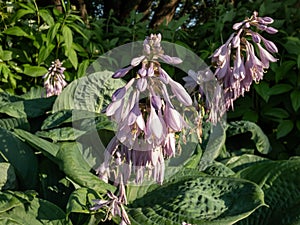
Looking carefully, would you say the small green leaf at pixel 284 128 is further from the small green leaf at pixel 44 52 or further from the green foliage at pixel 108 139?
the small green leaf at pixel 44 52

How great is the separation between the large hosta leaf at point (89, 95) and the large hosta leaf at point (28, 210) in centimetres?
83

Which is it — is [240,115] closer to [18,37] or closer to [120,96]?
[18,37]

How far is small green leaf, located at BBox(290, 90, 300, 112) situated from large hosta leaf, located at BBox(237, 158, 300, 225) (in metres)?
1.25

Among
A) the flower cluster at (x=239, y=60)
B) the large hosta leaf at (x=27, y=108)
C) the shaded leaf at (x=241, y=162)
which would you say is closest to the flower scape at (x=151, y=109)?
the flower cluster at (x=239, y=60)

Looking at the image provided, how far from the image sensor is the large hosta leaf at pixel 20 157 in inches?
77.6

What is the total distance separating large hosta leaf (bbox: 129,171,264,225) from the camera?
1428 mm

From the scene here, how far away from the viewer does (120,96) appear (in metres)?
1.16

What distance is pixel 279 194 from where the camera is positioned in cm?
187

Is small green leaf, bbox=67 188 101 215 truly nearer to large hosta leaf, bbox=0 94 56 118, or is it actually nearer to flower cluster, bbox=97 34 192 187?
flower cluster, bbox=97 34 192 187

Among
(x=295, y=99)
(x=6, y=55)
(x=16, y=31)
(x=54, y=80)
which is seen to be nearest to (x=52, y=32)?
(x=16, y=31)

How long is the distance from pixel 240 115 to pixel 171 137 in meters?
2.28

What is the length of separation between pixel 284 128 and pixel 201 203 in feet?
6.27

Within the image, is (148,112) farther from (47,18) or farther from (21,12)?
(21,12)

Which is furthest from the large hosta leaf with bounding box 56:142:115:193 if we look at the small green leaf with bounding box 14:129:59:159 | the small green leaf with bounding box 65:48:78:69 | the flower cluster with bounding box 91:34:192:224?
the small green leaf with bounding box 65:48:78:69
